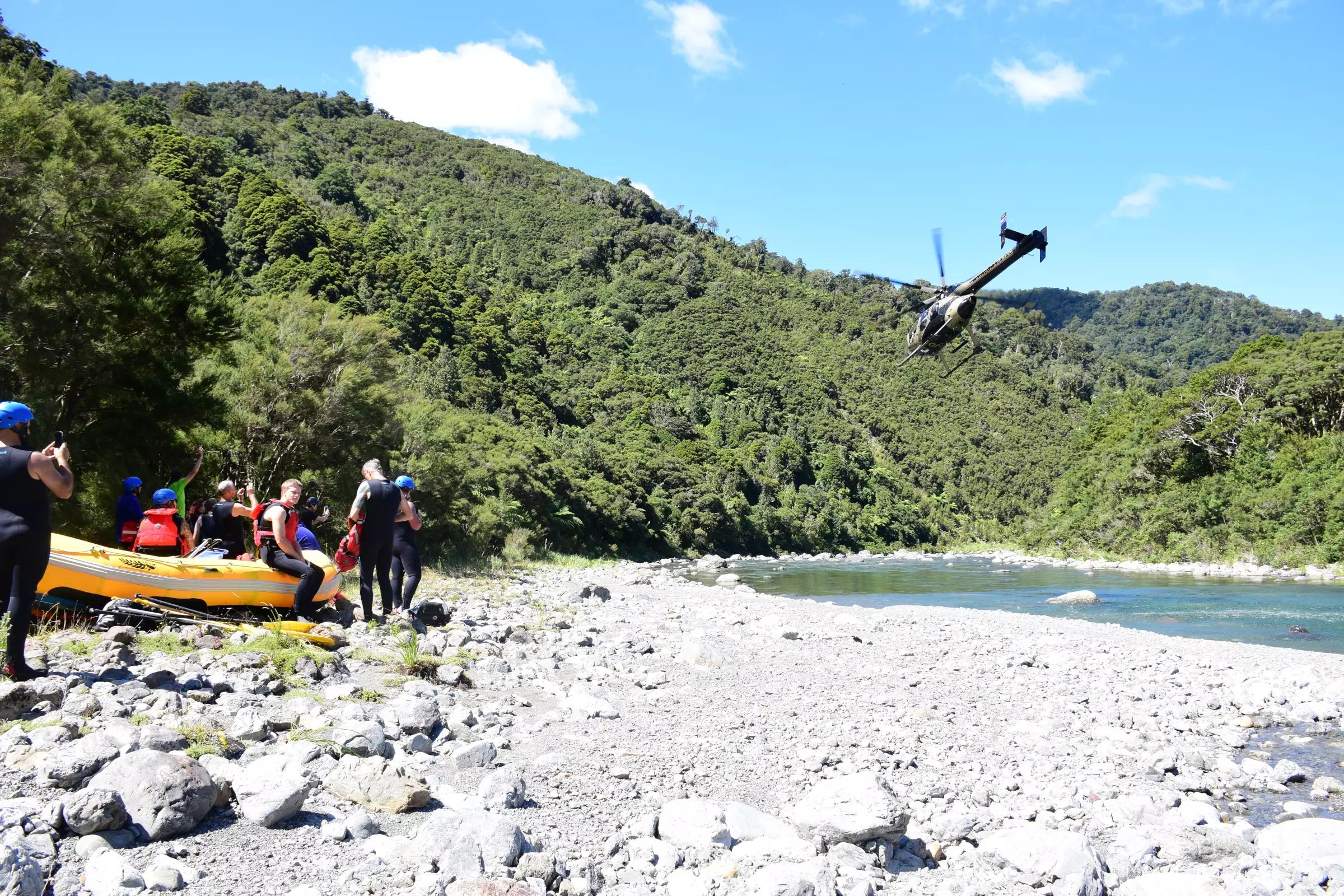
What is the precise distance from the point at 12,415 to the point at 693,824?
5.13 meters

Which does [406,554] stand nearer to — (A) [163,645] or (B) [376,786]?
(A) [163,645]

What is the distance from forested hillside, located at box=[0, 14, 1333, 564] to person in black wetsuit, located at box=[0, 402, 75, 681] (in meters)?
8.88

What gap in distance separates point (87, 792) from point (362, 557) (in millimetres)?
5949

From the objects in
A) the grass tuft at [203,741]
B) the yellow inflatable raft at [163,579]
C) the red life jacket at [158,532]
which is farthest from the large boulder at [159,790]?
the red life jacket at [158,532]

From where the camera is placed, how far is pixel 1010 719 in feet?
28.6

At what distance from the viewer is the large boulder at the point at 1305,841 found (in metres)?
5.31

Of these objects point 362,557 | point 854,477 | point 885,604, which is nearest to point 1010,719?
point 362,557

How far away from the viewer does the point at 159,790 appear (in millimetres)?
3840

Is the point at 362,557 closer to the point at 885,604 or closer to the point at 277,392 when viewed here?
the point at 277,392

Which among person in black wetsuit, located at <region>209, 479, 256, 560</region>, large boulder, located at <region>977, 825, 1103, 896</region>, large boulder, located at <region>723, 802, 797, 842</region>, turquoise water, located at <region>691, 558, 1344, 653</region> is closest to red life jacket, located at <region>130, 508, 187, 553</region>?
person in black wetsuit, located at <region>209, 479, 256, 560</region>

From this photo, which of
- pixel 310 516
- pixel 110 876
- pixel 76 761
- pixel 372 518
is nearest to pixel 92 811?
pixel 110 876

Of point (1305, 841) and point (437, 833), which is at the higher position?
point (437, 833)

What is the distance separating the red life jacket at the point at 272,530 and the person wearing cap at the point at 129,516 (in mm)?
1410

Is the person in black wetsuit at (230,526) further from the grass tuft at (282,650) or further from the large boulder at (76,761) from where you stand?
the large boulder at (76,761)
